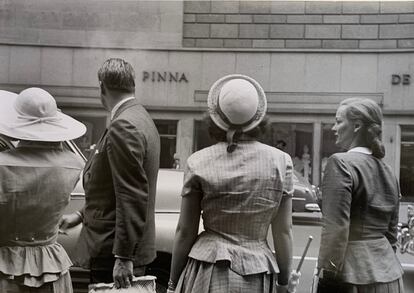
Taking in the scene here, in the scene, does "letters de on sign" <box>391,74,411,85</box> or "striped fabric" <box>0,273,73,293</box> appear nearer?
"striped fabric" <box>0,273,73,293</box>

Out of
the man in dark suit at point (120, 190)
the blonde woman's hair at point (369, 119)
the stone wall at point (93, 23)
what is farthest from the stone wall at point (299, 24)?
the man in dark suit at point (120, 190)

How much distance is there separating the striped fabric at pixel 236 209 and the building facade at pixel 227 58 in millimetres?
1546

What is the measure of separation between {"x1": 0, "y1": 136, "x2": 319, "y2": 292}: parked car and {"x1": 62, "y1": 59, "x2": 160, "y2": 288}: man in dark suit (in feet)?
2.74

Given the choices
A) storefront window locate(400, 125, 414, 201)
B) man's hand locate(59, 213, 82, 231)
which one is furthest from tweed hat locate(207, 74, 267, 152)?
storefront window locate(400, 125, 414, 201)

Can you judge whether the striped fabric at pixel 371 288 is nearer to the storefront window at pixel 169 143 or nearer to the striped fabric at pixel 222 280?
the striped fabric at pixel 222 280

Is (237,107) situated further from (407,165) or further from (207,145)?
(407,165)

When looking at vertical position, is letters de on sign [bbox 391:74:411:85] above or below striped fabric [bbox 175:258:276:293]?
above

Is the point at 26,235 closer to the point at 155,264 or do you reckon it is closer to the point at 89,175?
the point at 89,175

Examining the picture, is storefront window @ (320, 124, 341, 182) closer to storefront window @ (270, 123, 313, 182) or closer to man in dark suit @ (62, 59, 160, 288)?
storefront window @ (270, 123, 313, 182)

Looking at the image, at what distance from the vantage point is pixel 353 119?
7.82 feet

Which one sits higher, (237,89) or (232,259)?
(237,89)

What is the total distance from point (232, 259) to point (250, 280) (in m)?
0.10

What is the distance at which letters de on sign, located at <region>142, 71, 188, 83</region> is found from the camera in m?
3.78

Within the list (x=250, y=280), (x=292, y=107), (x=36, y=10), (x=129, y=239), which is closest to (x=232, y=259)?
(x=250, y=280)
